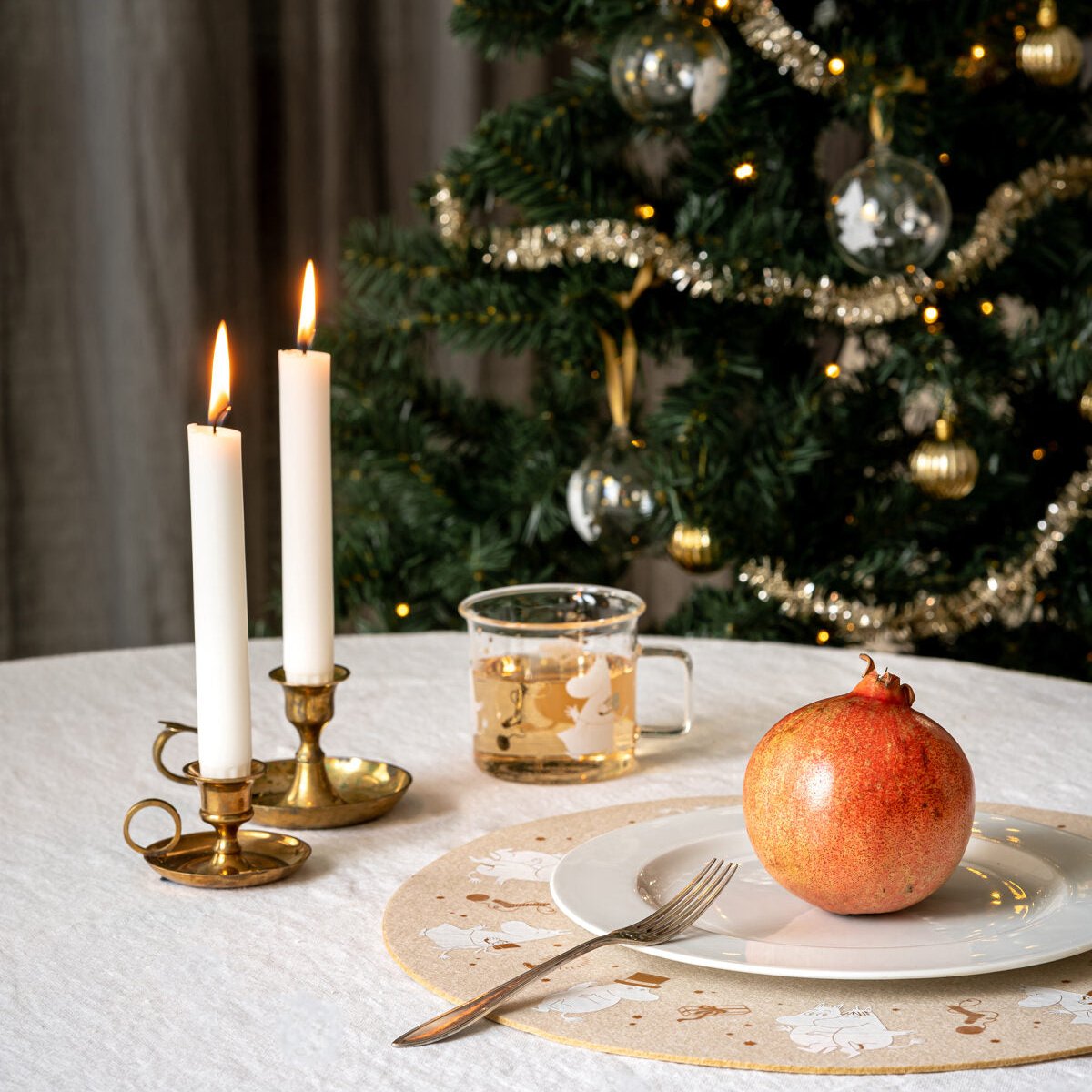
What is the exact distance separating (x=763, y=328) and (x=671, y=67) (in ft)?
1.06

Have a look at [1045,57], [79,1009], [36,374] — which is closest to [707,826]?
[79,1009]

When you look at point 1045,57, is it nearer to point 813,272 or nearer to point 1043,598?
point 813,272

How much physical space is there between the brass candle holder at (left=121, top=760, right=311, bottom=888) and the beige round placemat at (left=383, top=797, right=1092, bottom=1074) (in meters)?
0.08

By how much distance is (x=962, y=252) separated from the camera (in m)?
1.33

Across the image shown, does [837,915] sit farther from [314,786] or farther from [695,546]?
[695,546]

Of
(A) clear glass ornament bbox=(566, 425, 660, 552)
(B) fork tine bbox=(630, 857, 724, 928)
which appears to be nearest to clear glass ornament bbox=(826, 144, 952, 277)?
(A) clear glass ornament bbox=(566, 425, 660, 552)

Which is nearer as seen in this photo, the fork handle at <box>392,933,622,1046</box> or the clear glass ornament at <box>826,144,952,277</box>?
the fork handle at <box>392,933,622,1046</box>

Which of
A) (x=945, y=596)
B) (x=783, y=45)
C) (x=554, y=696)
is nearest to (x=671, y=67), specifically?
(x=783, y=45)

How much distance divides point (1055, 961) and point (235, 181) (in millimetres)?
1668

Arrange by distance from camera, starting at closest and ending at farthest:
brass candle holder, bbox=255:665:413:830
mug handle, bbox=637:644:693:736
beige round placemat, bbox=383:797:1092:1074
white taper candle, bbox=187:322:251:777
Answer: beige round placemat, bbox=383:797:1092:1074 < white taper candle, bbox=187:322:251:777 < brass candle holder, bbox=255:665:413:830 < mug handle, bbox=637:644:693:736

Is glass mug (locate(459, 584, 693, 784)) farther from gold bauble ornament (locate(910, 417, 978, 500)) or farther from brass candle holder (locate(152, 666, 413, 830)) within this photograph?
gold bauble ornament (locate(910, 417, 978, 500))

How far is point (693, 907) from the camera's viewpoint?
532 millimetres

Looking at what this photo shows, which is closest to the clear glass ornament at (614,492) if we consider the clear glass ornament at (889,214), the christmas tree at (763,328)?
the christmas tree at (763,328)

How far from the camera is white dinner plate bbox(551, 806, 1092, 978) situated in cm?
49
